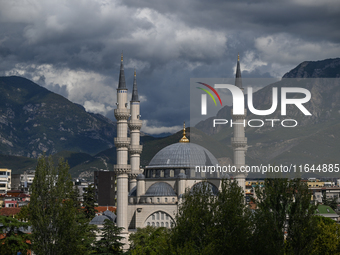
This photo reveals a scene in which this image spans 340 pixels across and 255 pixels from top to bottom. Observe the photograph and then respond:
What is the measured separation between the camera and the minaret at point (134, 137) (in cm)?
8870

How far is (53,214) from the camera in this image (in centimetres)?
4875

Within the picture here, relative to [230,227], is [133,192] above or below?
above

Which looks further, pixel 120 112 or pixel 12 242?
pixel 120 112

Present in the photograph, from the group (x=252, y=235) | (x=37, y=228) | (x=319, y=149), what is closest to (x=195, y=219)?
(x=252, y=235)

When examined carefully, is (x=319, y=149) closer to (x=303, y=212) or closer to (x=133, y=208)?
(x=133, y=208)

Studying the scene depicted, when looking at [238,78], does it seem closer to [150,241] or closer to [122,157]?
[122,157]

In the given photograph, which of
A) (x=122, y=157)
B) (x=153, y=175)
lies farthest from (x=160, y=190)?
(x=122, y=157)

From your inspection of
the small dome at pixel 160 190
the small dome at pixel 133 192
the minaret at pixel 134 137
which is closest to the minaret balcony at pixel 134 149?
the minaret at pixel 134 137

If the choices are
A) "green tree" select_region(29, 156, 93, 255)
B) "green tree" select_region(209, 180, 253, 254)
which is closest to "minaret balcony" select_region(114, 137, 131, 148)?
"green tree" select_region(29, 156, 93, 255)

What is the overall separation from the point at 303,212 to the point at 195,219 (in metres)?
9.37

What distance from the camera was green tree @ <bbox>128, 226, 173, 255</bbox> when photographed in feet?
152

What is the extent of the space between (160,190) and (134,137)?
381 inches

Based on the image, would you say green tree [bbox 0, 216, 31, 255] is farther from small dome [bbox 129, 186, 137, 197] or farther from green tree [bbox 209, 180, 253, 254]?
small dome [bbox 129, 186, 137, 197]

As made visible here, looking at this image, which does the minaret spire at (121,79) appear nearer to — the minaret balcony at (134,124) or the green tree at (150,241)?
the minaret balcony at (134,124)
